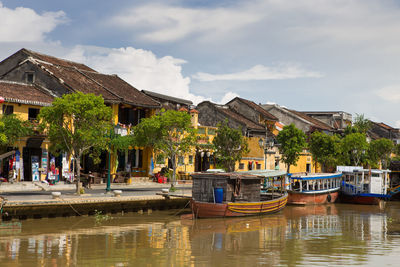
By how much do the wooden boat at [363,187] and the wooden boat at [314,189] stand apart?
893mm

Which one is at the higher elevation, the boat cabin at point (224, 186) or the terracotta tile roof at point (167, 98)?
the terracotta tile roof at point (167, 98)

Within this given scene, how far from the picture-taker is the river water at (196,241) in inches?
706

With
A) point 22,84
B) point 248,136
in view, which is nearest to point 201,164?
point 248,136

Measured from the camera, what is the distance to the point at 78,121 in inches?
1200

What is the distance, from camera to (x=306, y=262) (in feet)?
59.0

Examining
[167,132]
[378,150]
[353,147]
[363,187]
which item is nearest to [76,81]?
[167,132]

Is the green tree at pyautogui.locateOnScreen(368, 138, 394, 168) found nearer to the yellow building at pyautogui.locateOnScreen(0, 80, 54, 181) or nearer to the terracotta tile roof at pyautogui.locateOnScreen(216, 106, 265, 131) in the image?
the terracotta tile roof at pyautogui.locateOnScreen(216, 106, 265, 131)

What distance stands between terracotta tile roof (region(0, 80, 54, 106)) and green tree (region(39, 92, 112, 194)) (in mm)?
5536

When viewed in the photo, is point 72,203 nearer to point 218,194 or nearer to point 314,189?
point 218,194

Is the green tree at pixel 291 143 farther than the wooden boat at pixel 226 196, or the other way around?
the green tree at pixel 291 143

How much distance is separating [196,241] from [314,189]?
2119 cm

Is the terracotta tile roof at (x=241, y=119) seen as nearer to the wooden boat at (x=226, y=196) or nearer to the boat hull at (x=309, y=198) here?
the boat hull at (x=309, y=198)

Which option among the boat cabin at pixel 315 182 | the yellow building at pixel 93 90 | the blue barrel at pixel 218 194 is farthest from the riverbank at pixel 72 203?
the boat cabin at pixel 315 182

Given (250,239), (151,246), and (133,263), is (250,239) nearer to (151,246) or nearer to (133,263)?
(151,246)
